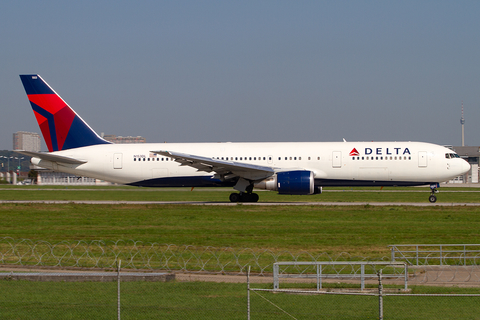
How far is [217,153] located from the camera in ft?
121

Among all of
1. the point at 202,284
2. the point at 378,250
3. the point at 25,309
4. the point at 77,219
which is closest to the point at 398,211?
the point at 378,250

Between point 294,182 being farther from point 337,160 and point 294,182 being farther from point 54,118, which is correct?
point 54,118

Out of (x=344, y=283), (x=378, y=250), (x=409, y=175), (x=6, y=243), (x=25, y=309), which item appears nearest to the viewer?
(x=25, y=309)

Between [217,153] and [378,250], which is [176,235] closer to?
[378,250]

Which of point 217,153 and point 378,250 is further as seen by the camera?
point 217,153

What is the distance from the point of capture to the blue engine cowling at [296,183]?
32719 millimetres

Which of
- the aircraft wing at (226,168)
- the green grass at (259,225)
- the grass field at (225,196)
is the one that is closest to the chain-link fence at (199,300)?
the green grass at (259,225)

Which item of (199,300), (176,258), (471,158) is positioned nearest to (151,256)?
(176,258)

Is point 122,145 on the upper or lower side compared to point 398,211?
upper

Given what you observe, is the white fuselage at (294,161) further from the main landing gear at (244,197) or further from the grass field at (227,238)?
the grass field at (227,238)

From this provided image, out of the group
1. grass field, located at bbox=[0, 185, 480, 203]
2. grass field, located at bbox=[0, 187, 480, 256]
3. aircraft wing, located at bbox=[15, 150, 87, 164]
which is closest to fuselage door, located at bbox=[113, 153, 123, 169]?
aircraft wing, located at bbox=[15, 150, 87, 164]

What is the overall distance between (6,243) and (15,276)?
6.79 m

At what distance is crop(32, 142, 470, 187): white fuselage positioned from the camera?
112 feet

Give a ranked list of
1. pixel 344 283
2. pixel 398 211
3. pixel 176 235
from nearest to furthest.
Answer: pixel 344 283 → pixel 176 235 → pixel 398 211
